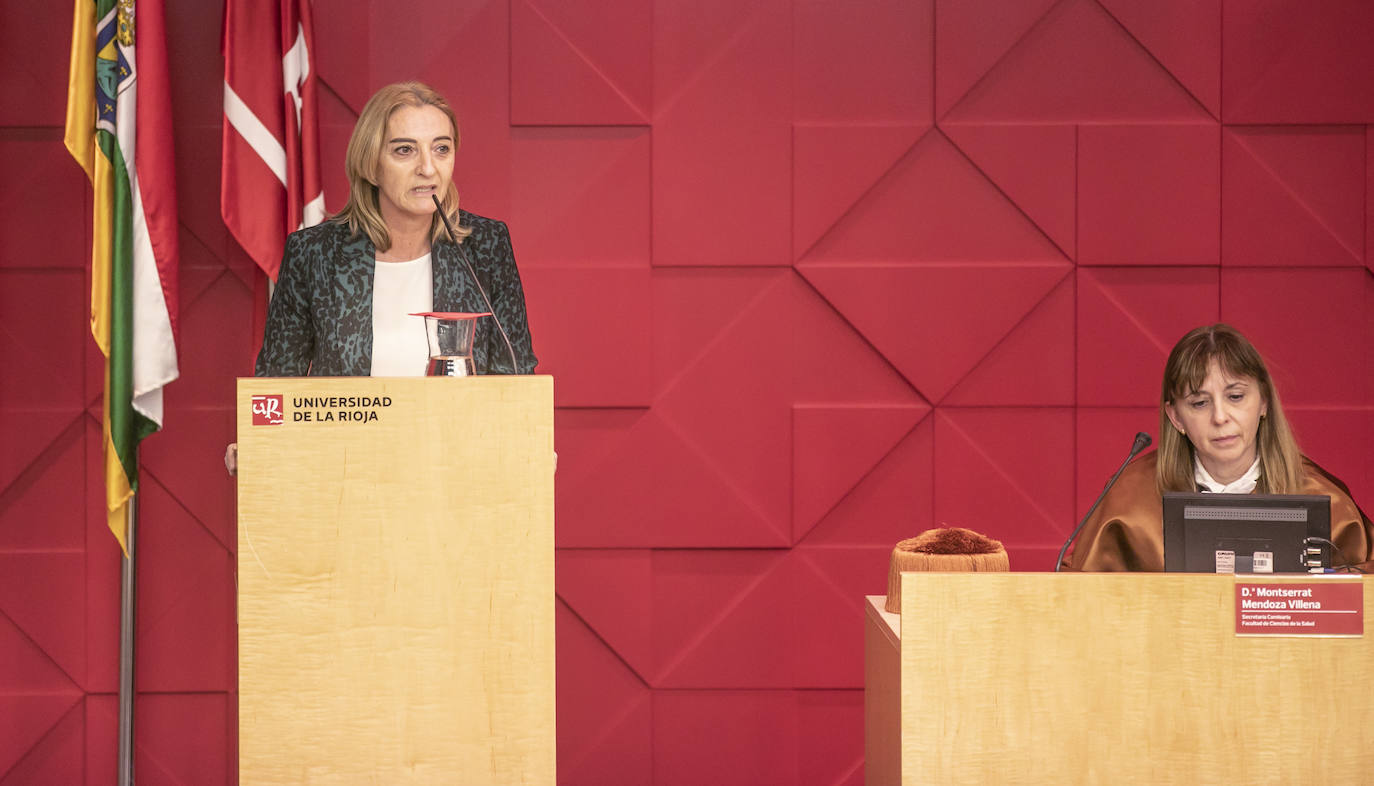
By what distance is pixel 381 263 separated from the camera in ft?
7.15

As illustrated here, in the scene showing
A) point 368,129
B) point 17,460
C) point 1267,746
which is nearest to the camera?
point 1267,746

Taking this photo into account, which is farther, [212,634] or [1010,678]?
[212,634]

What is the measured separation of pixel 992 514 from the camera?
317cm

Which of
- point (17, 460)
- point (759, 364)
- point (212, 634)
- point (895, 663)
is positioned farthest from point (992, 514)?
point (17, 460)

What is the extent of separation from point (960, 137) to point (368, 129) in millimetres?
1679

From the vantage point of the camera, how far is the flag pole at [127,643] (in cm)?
296

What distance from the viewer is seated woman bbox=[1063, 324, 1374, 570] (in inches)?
84.4

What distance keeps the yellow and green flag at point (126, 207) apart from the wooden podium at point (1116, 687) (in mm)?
2205

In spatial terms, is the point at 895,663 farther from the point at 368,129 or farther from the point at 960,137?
the point at 960,137

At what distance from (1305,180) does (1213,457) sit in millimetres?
1392

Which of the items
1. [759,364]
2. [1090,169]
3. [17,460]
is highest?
[1090,169]

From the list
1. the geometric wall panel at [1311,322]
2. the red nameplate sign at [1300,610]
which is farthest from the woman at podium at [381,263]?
the geometric wall panel at [1311,322]

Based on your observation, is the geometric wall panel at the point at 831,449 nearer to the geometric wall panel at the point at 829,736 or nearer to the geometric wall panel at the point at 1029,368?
the geometric wall panel at the point at 1029,368

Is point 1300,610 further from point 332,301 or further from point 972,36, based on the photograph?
point 972,36
